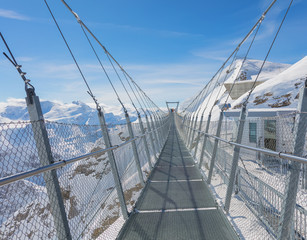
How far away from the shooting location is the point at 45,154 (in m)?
1.41

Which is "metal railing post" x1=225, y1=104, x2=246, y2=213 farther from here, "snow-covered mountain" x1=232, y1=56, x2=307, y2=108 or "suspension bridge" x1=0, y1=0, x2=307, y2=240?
"snow-covered mountain" x1=232, y1=56, x2=307, y2=108

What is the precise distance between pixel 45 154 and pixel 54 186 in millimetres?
239

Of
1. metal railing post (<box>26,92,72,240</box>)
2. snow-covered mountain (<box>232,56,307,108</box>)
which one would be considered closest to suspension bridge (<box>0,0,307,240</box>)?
metal railing post (<box>26,92,72,240</box>)

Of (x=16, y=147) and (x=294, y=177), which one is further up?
(x=16, y=147)

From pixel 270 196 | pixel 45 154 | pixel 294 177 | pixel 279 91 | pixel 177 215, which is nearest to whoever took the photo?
→ pixel 45 154

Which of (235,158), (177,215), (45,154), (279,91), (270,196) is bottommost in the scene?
(177,215)

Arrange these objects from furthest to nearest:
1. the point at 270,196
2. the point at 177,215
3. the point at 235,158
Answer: the point at 270,196
the point at 177,215
the point at 235,158

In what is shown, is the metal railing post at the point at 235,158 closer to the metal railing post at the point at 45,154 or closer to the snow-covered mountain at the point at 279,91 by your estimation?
the metal railing post at the point at 45,154

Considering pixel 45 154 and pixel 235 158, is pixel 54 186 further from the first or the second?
pixel 235 158

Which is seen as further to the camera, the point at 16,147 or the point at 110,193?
the point at 110,193

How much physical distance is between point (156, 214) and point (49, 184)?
182cm

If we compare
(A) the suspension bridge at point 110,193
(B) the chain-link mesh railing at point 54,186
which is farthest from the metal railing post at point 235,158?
(B) the chain-link mesh railing at point 54,186

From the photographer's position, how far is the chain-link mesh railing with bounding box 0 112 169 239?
4.64ft

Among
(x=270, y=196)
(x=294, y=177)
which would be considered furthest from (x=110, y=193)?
(x=270, y=196)
